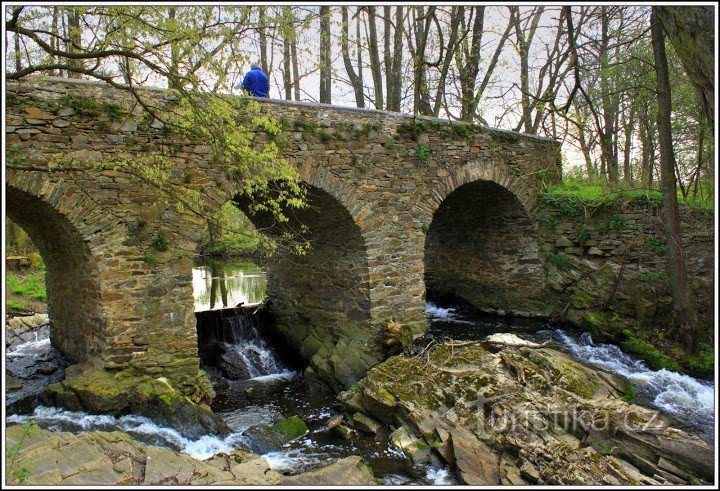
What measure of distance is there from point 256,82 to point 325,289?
3723mm

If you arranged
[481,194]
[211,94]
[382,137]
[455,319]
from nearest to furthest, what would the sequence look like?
[211,94] → [382,137] → [481,194] → [455,319]

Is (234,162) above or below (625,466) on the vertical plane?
above

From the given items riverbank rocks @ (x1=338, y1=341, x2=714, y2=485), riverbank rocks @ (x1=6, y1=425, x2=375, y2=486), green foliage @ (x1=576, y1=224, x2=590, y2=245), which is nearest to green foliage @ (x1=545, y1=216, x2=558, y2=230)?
green foliage @ (x1=576, y1=224, x2=590, y2=245)

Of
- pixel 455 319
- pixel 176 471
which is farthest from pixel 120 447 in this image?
pixel 455 319

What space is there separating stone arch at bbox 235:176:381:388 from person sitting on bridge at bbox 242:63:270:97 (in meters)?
1.56

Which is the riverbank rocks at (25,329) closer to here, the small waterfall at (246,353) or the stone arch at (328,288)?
the small waterfall at (246,353)

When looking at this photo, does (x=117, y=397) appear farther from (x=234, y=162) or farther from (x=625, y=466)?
(x=625, y=466)

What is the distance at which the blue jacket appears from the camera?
23.8ft

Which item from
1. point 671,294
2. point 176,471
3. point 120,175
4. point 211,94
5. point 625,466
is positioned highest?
point 211,94

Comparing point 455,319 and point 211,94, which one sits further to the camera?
point 455,319

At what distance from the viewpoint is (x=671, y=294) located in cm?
814

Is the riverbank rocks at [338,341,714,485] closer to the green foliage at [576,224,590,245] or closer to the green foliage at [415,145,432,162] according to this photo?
the green foliage at [415,145,432,162]

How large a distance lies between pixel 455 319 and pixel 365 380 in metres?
4.72

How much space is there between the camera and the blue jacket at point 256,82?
7.25 metres
